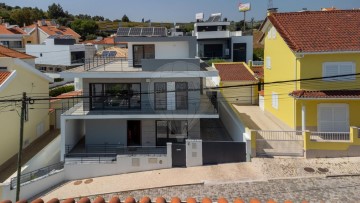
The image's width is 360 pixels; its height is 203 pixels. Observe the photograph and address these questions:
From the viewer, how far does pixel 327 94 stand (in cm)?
2067

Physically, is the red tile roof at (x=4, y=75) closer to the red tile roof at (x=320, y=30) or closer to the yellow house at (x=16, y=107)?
the yellow house at (x=16, y=107)

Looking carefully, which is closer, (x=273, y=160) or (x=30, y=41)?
(x=273, y=160)

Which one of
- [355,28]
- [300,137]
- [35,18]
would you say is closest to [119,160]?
[300,137]

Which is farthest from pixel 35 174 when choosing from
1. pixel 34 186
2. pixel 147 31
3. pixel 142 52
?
pixel 147 31

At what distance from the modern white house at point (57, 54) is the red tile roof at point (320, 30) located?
39.5 metres

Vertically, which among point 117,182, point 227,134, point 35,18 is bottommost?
point 117,182

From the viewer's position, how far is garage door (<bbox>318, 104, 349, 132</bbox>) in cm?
2133

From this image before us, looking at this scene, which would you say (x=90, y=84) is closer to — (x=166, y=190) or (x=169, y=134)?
(x=169, y=134)

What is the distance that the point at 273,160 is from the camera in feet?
62.5

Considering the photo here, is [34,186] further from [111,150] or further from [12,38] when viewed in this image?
[12,38]

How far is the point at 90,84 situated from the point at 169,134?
5796 mm

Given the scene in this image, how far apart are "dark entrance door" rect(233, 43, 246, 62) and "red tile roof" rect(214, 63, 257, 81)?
80.1 feet

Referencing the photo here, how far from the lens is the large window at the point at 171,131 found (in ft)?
73.7

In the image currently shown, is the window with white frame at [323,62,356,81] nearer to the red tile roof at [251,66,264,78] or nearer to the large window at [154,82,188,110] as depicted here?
the large window at [154,82,188,110]
